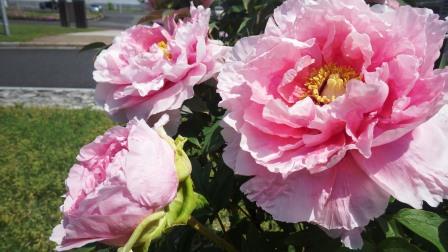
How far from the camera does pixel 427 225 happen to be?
0.78m

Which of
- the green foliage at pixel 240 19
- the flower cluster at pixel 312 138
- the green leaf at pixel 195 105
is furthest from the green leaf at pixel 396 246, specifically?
the green foliage at pixel 240 19

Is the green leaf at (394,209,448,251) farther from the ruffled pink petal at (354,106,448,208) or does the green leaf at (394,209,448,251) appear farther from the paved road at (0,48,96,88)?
the paved road at (0,48,96,88)

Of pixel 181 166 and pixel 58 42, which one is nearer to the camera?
pixel 181 166

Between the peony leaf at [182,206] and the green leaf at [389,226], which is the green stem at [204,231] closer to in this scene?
the peony leaf at [182,206]

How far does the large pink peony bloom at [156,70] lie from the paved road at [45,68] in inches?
228

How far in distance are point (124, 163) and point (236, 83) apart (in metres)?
0.19

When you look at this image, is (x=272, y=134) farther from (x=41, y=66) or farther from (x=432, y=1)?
(x=41, y=66)

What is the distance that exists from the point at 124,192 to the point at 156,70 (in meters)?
0.35

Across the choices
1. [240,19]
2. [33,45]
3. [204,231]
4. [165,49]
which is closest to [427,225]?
[204,231]

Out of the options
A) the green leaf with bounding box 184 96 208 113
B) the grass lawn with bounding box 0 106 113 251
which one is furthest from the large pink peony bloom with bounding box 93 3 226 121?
the grass lawn with bounding box 0 106 113 251

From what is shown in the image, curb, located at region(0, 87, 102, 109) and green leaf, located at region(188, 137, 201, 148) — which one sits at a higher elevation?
green leaf, located at region(188, 137, 201, 148)

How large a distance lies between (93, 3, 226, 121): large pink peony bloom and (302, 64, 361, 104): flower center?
226mm

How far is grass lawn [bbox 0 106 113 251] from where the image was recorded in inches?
122

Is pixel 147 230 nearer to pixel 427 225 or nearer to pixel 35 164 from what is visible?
pixel 427 225
